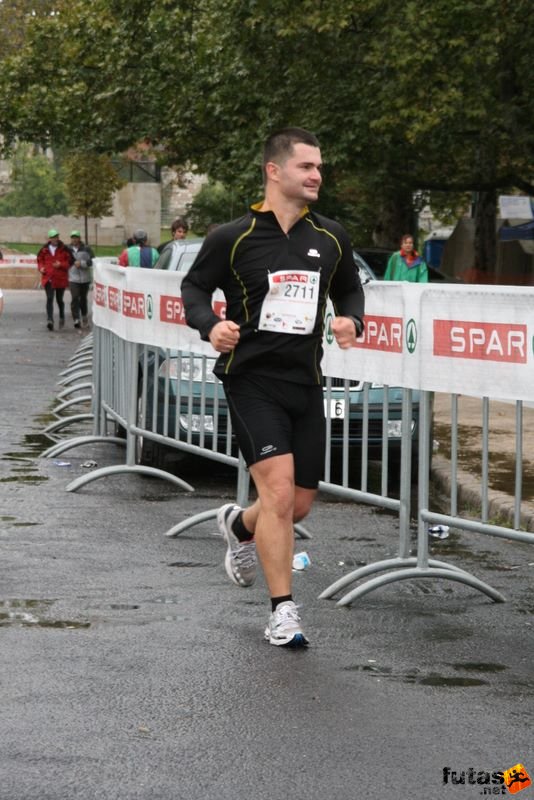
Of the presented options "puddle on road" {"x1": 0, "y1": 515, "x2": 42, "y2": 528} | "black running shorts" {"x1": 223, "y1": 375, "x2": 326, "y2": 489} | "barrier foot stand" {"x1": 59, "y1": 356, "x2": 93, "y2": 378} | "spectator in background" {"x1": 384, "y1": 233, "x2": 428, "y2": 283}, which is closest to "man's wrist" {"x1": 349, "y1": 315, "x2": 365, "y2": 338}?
"black running shorts" {"x1": 223, "y1": 375, "x2": 326, "y2": 489}

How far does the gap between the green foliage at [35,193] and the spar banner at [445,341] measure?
89.4 metres

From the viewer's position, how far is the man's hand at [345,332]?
21.4 feet

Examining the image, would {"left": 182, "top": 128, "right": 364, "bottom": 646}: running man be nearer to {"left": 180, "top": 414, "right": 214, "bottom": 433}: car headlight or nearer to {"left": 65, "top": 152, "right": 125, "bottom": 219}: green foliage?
{"left": 180, "top": 414, "right": 214, "bottom": 433}: car headlight

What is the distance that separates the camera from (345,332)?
655 centimetres

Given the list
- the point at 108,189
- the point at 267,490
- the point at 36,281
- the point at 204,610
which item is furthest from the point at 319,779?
the point at 108,189

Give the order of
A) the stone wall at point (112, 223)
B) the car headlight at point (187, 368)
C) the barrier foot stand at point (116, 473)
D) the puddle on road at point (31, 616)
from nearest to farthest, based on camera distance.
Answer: the puddle on road at point (31, 616) → the car headlight at point (187, 368) → the barrier foot stand at point (116, 473) → the stone wall at point (112, 223)

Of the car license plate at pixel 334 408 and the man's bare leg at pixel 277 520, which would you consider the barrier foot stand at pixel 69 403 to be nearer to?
the car license plate at pixel 334 408

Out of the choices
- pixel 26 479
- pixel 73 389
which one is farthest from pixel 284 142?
pixel 73 389

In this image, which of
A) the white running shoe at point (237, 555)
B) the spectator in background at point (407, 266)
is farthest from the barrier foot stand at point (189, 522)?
the spectator in background at point (407, 266)

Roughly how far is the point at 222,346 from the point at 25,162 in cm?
9057

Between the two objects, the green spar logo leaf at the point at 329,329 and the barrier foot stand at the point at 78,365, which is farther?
the barrier foot stand at the point at 78,365

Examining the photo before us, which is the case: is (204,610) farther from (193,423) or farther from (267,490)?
(193,423)

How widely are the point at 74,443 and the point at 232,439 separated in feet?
8.17

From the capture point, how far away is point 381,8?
25.6m
